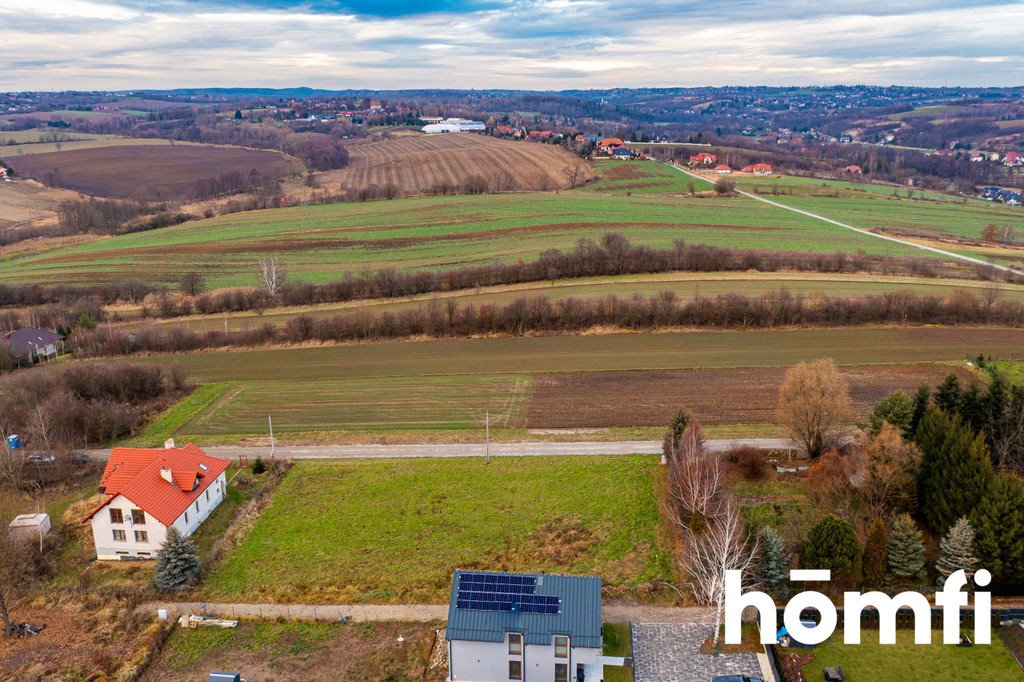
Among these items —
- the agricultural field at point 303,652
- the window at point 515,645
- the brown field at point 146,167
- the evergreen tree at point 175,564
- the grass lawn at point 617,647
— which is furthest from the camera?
the brown field at point 146,167

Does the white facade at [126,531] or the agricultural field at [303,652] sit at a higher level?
the white facade at [126,531]

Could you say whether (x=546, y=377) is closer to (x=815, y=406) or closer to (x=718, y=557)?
(x=815, y=406)

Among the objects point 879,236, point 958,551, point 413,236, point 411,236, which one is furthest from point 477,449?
point 879,236

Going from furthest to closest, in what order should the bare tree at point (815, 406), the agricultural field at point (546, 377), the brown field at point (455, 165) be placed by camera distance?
1. the brown field at point (455, 165)
2. the agricultural field at point (546, 377)
3. the bare tree at point (815, 406)

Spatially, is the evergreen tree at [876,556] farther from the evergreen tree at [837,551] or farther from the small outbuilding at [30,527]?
the small outbuilding at [30,527]

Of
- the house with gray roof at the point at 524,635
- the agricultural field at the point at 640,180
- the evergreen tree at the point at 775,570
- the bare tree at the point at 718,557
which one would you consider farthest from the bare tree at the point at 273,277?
the agricultural field at the point at 640,180
